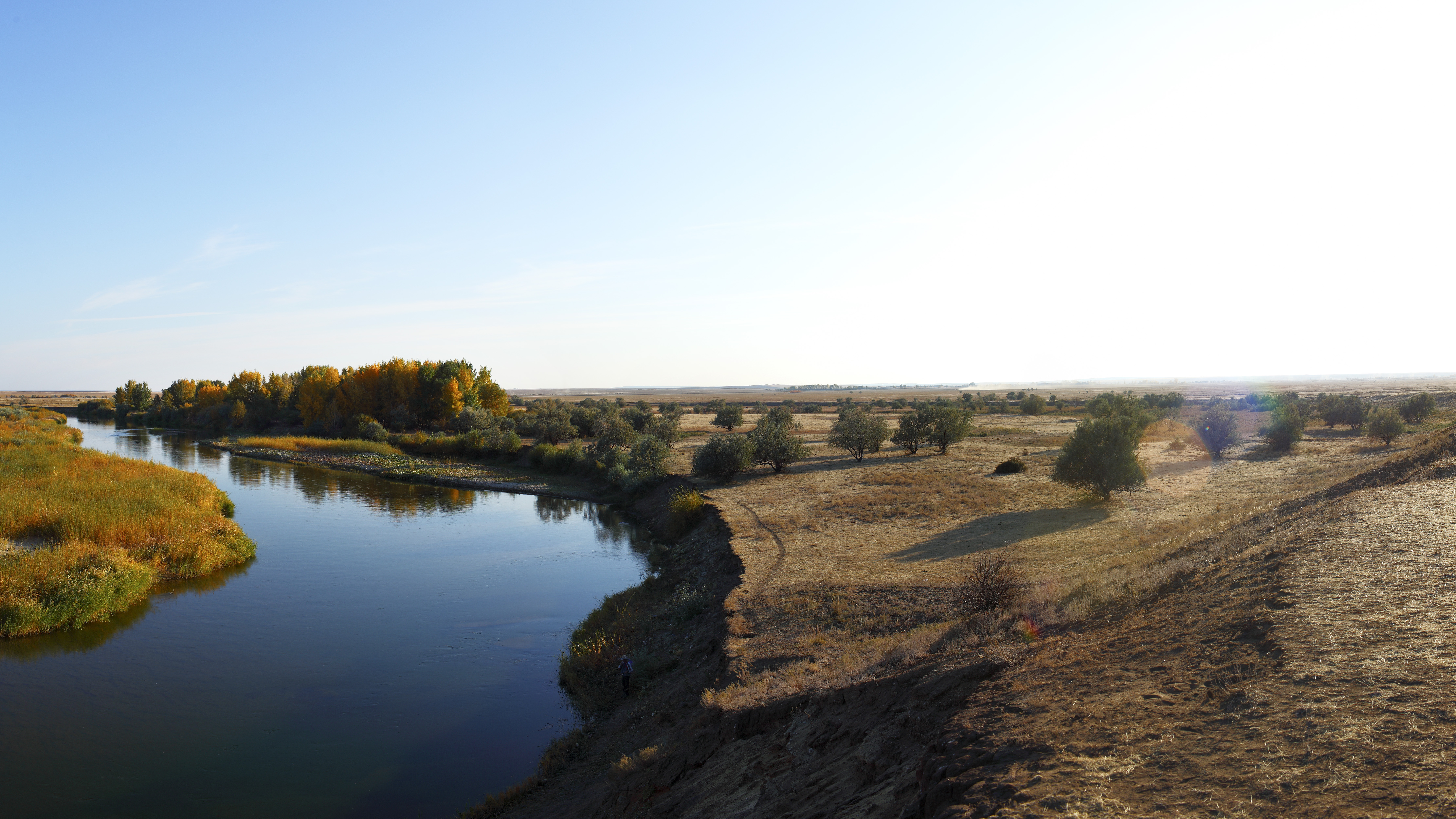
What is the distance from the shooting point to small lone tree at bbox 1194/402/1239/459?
3569cm

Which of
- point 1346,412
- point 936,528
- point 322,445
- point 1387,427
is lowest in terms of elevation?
point 936,528

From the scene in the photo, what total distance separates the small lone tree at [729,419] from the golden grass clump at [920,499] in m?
32.9

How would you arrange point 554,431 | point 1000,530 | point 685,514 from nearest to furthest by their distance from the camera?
point 1000,530
point 685,514
point 554,431

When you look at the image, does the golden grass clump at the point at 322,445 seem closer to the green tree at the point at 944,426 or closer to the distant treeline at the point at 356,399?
the distant treeline at the point at 356,399

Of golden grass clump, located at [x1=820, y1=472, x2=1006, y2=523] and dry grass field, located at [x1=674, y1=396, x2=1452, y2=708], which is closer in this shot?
dry grass field, located at [x1=674, y1=396, x2=1452, y2=708]

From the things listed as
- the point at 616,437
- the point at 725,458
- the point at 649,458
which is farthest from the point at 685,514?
the point at 616,437

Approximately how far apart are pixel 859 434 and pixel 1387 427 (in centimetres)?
2580

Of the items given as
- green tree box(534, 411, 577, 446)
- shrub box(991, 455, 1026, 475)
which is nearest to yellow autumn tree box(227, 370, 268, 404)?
green tree box(534, 411, 577, 446)

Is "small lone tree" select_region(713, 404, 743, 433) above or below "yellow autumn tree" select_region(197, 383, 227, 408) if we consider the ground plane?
below

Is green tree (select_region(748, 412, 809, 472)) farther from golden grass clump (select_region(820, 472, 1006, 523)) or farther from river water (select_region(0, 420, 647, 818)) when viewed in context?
river water (select_region(0, 420, 647, 818))

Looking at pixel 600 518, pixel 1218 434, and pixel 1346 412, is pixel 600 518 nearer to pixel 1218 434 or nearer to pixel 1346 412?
pixel 1218 434

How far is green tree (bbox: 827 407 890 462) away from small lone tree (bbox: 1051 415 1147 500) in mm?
15902

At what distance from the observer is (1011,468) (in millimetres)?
33625

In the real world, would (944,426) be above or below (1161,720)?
above
